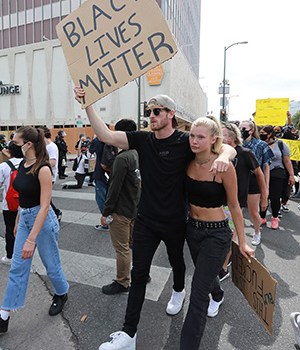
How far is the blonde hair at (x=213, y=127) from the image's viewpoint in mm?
2115

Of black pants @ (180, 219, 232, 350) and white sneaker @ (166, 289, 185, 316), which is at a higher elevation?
black pants @ (180, 219, 232, 350)

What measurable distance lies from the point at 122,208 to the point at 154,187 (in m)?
Answer: 0.92

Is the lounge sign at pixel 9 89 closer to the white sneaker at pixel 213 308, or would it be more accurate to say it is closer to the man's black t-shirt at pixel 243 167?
the man's black t-shirt at pixel 243 167

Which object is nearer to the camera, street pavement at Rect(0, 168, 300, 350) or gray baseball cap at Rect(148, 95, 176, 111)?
gray baseball cap at Rect(148, 95, 176, 111)

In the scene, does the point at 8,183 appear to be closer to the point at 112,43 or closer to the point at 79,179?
the point at 112,43

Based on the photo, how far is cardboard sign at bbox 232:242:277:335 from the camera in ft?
6.55

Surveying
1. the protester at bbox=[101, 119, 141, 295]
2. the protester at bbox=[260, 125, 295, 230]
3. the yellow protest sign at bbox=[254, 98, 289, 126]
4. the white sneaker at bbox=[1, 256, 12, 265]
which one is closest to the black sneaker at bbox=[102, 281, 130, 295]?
the protester at bbox=[101, 119, 141, 295]

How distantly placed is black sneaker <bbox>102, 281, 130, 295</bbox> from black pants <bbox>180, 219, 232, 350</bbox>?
1261 millimetres

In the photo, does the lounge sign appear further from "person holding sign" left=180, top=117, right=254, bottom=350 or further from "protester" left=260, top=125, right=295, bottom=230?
"person holding sign" left=180, top=117, right=254, bottom=350

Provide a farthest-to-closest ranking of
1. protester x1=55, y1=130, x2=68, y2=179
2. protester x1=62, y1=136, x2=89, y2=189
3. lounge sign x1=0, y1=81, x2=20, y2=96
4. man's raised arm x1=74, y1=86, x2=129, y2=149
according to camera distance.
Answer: lounge sign x1=0, y1=81, x2=20, y2=96 < protester x1=55, y1=130, x2=68, y2=179 < protester x1=62, y1=136, x2=89, y2=189 < man's raised arm x1=74, y1=86, x2=129, y2=149

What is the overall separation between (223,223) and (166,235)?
461 millimetres

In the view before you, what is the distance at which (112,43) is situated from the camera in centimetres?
230

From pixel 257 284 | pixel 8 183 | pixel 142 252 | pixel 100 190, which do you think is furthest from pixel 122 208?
pixel 100 190

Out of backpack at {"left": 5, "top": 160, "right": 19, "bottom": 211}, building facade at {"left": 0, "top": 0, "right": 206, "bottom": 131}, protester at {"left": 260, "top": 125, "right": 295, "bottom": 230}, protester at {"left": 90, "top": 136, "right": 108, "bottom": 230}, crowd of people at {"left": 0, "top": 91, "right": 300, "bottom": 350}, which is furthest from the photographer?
building facade at {"left": 0, "top": 0, "right": 206, "bottom": 131}
